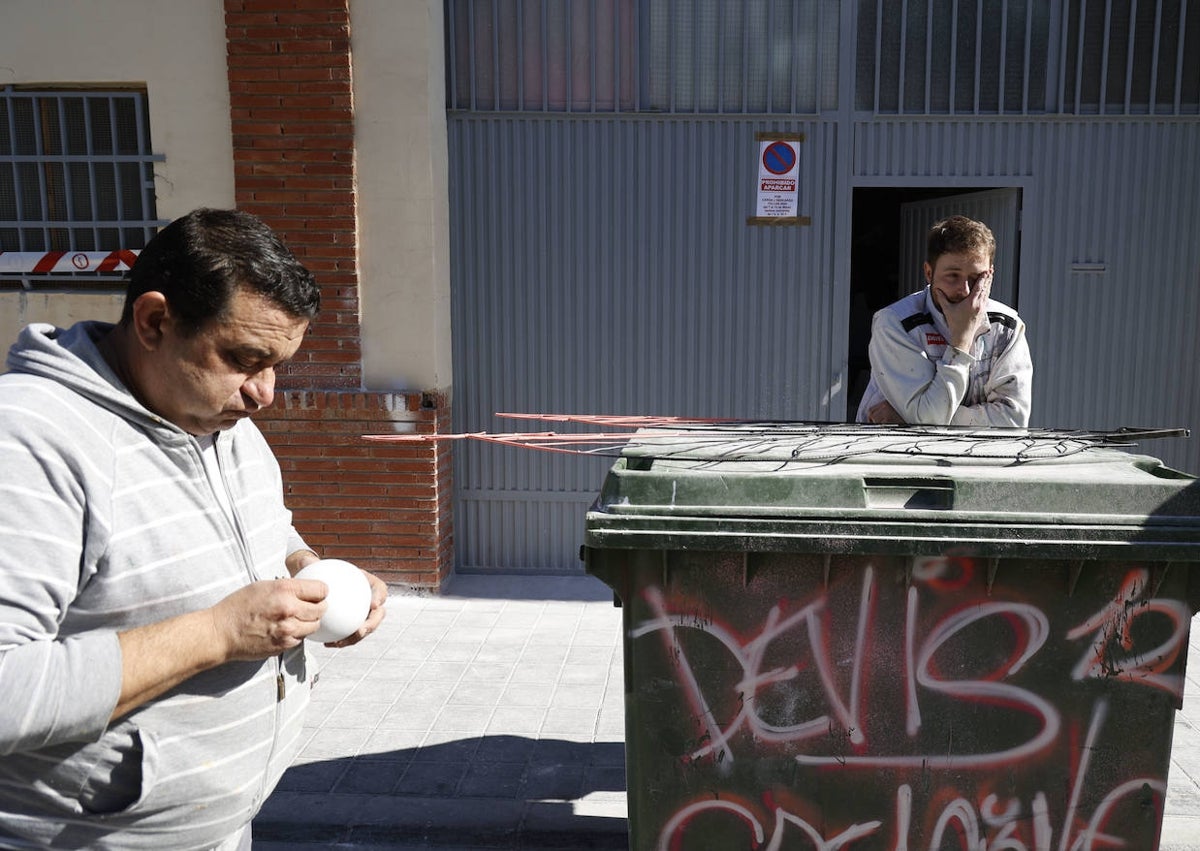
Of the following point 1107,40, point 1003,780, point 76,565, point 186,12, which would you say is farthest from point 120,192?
point 1107,40

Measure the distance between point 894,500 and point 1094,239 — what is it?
166 inches

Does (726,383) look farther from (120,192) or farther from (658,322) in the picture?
(120,192)

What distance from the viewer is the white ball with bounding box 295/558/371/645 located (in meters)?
1.84

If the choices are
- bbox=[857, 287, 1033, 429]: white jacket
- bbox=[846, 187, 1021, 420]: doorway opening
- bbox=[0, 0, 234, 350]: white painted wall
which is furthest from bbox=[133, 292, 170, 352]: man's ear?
bbox=[846, 187, 1021, 420]: doorway opening

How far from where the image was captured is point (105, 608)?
4.92 feet

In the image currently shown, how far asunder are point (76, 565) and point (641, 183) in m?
4.74

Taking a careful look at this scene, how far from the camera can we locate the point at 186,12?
17.4 ft

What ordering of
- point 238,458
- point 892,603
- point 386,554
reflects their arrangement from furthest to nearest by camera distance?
1. point 386,554
2. point 892,603
3. point 238,458

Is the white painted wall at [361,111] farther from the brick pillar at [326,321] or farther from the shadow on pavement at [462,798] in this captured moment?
the shadow on pavement at [462,798]

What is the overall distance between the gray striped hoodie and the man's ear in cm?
8

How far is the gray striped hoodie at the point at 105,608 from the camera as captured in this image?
136cm

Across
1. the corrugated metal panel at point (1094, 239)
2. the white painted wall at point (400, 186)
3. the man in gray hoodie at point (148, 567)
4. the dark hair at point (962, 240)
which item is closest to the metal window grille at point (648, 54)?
the white painted wall at point (400, 186)

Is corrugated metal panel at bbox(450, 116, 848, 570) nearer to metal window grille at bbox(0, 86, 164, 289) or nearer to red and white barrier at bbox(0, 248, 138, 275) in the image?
metal window grille at bbox(0, 86, 164, 289)

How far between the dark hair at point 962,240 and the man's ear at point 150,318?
253 cm
